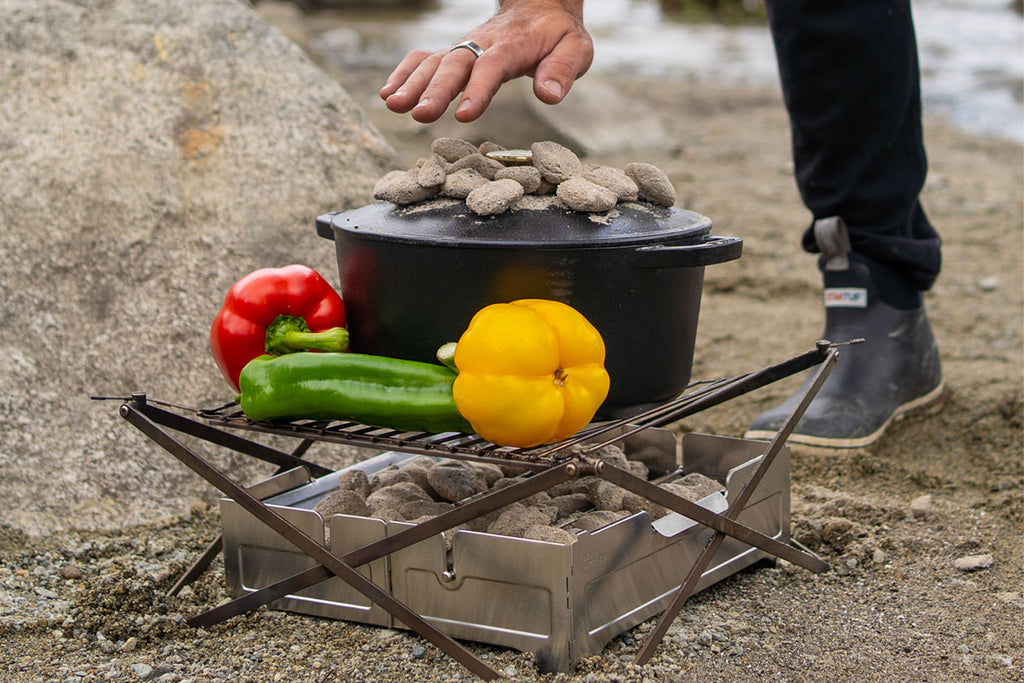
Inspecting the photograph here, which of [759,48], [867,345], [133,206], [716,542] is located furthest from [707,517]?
[759,48]

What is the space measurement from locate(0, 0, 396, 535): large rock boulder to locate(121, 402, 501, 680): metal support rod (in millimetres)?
726

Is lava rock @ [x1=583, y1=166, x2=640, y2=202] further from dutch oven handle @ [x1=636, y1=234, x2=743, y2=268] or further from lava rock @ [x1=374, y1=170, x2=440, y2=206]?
lava rock @ [x1=374, y1=170, x2=440, y2=206]

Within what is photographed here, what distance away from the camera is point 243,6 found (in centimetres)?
396

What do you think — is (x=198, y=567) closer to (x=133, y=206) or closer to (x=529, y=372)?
(x=529, y=372)

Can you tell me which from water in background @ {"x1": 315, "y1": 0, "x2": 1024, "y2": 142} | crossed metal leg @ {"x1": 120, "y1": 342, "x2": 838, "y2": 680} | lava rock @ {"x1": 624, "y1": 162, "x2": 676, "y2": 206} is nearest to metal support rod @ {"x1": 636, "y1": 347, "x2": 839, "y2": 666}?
crossed metal leg @ {"x1": 120, "y1": 342, "x2": 838, "y2": 680}

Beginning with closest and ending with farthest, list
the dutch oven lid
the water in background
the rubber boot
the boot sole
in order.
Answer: the dutch oven lid < the boot sole < the rubber boot < the water in background

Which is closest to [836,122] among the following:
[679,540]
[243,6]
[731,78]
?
[679,540]

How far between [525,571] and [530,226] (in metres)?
0.62

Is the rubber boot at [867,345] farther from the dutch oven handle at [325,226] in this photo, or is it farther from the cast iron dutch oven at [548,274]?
the dutch oven handle at [325,226]

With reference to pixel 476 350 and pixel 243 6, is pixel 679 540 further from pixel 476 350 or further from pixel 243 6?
pixel 243 6

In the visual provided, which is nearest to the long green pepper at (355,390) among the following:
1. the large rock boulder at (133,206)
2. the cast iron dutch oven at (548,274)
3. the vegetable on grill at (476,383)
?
the vegetable on grill at (476,383)

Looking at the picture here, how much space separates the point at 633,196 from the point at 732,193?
403cm

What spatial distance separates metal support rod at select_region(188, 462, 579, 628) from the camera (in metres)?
1.82

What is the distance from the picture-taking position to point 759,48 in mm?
A: 13734
